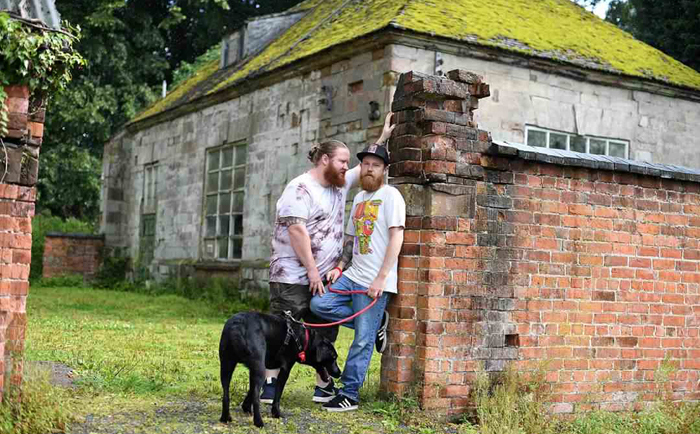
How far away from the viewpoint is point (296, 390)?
7.26 meters

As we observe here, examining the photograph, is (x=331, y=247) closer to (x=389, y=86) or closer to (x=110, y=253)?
(x=389, y=86)

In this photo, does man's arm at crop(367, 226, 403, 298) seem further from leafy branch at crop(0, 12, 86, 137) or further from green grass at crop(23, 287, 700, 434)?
leafy branch at crop(0, 12, 86, 137)

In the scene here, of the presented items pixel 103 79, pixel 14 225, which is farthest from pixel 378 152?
pixel 103 79

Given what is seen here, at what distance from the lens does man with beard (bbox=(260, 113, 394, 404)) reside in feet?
20.7

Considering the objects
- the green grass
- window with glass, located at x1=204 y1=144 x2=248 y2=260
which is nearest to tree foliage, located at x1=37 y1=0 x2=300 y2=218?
window with glass, located at x1=204 y1=144 x2=248 y2=260

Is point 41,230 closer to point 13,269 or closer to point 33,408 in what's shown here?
point 13,269

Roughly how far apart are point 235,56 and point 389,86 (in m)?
7.84

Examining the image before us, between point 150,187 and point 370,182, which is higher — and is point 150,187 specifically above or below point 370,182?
above

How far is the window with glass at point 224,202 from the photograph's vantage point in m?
17.3

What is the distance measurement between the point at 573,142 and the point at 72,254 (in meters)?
14.2

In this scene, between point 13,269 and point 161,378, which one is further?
point 161,378

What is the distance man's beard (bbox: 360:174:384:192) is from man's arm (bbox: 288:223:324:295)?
56 centimetres

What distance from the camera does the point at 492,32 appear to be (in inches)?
543

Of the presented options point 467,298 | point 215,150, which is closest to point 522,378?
point 467,298
